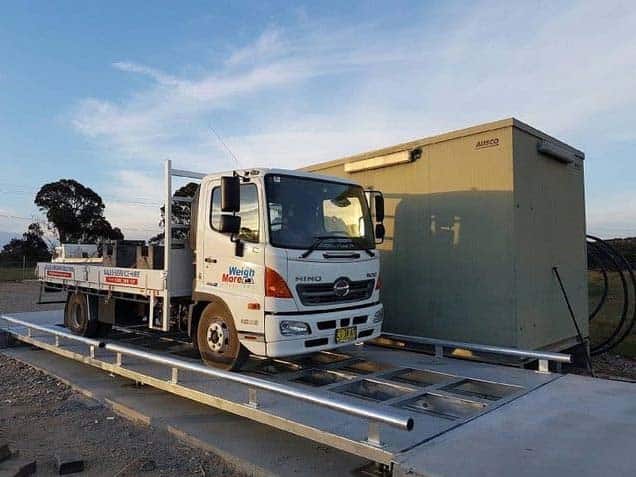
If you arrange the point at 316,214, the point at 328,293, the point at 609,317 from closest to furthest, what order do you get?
the point at 328,293
the point at 316,214
the point at 609,317

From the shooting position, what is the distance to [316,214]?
19.9ft

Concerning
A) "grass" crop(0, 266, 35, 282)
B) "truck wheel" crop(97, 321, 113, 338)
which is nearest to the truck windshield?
"truck wheel" crop(97, 321, 113, 338)

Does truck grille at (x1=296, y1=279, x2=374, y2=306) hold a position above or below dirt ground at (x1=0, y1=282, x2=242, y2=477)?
above

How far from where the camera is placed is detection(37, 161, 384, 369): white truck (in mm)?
5555

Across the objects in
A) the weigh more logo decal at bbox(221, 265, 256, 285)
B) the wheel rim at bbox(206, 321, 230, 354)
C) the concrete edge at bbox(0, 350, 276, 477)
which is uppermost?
the weigh more logo decal at bbox(221, 265, 256, 285)

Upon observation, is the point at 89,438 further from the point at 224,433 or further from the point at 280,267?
the point at 280,267

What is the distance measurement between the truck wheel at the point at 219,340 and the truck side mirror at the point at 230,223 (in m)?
0.99

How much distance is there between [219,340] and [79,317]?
14.2 feet

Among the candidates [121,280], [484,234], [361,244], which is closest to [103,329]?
[121,280]

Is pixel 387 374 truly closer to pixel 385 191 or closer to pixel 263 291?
pixel 263 291

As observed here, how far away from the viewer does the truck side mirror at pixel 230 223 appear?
18.8 feet

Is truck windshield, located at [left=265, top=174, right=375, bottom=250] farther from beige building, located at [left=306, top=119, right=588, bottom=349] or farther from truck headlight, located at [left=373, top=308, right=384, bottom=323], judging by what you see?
beige building, located at [left=306, top=119, right=588, bottom=349]

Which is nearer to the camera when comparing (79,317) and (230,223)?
(230,223)

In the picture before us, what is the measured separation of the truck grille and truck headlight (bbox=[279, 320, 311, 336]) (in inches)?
9.4
